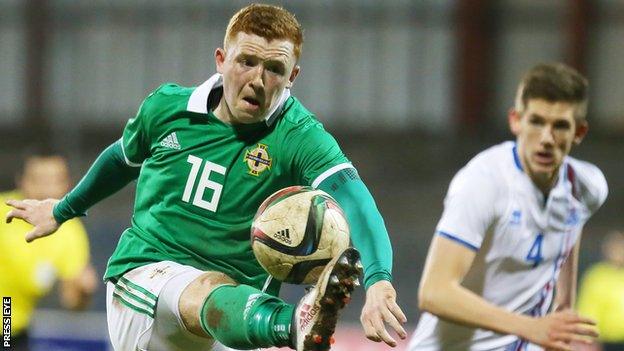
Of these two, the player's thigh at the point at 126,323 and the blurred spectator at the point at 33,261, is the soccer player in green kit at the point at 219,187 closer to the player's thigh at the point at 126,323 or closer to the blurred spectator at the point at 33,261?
the player's thigh at the point at 126,323

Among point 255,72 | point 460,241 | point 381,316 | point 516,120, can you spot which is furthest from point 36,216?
point 516,120

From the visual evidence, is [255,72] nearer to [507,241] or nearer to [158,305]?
[158,305]

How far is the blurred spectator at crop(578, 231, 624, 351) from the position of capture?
1178 centimetres

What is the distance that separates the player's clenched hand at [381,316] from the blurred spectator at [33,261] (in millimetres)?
4390

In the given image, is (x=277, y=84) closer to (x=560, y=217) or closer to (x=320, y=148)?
(x=320, y=148)

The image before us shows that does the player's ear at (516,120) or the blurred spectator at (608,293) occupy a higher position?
the player's ear at (516,120)

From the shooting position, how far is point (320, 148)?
4.77 metres

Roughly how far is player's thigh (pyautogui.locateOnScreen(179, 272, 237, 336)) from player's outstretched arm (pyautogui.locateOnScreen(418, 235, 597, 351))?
754 mm

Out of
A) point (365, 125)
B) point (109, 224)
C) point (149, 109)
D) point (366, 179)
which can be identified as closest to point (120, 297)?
point (149, 109)

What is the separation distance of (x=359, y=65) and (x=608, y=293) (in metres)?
3.82

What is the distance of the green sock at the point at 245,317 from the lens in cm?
443

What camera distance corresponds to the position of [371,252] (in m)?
4.50

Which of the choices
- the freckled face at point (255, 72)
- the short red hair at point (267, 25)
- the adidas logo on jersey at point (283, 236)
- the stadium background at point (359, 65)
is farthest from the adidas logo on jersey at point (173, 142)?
the stadium background at point (359, 65)

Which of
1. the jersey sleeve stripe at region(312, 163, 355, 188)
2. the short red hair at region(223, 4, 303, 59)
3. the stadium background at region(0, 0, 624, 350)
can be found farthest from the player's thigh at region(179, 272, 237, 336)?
the stadium background at region(0, 0, 624, 350)
